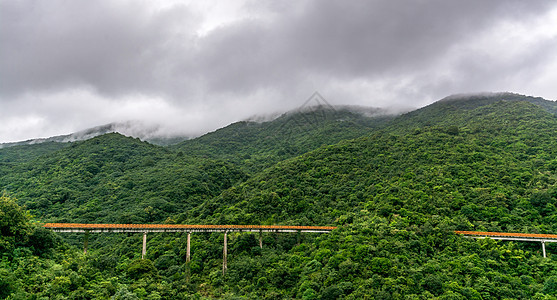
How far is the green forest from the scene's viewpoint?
31703 millimetres

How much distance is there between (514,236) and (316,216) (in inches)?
1117

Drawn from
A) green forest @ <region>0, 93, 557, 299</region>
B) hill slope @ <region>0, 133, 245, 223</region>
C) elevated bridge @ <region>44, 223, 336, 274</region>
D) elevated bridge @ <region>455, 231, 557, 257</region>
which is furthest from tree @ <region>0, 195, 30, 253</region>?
elevated bridge @ <region>455, 231, 557, 257</region>

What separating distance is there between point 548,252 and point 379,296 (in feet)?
89.9

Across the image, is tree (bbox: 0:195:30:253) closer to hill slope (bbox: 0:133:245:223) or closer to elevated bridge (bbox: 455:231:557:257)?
hill slope (bbox: 0:133:245:223)

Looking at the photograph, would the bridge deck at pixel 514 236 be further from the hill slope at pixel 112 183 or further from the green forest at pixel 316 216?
the hill slope at pixel 112 183

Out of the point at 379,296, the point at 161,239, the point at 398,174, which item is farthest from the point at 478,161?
the point at 161,239

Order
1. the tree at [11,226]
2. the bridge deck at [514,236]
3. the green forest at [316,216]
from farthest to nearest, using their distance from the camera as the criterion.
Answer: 1. the bridge deck at [514,236]
2. the green forest at [316,216]
3. the tree at [11,226]

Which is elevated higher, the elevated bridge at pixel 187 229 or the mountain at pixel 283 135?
the mountain at pixel 283 135

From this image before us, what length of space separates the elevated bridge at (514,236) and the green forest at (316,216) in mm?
1368

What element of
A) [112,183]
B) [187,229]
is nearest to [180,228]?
[187,229]

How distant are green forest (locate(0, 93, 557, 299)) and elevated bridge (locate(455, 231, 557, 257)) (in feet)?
4.49

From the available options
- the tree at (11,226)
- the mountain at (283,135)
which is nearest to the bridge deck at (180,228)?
the tree at (11,226)

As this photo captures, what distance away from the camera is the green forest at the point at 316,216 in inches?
1248

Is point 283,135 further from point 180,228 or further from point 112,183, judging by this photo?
point 180,228
